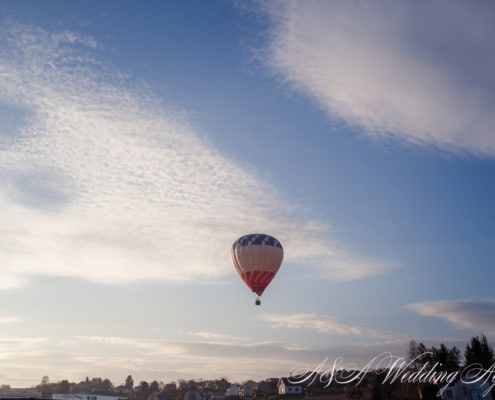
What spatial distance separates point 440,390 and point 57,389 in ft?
517

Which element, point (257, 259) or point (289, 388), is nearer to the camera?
point (257, 259)

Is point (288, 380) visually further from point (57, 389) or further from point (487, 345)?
point (57, 389)

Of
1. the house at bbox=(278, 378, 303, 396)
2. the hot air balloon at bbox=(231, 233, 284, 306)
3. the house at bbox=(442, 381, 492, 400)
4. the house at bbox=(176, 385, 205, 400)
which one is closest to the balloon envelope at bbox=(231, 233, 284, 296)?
the hot air balloon at bbox=(231, 233, 284, 306)

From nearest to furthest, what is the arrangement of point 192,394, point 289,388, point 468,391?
1. point 468,391
2. point 192,394
3. point 289,388

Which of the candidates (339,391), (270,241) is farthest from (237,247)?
(339,391)

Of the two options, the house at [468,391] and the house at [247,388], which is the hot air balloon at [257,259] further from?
the house at [247,388]

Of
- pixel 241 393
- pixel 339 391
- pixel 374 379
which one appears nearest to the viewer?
pixel 374 379

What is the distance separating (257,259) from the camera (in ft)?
193

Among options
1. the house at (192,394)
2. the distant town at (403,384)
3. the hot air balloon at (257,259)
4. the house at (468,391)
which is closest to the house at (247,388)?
the distant town at (403,384)

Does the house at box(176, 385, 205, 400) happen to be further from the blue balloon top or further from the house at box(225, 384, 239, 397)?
the blue balloon top

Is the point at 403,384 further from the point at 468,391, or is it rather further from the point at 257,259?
the point at 257,259

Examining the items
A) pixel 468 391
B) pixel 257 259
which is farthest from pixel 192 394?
pixel 257 259

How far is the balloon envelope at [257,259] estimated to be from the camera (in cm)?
5881

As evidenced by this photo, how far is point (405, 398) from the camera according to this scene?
73.2m
